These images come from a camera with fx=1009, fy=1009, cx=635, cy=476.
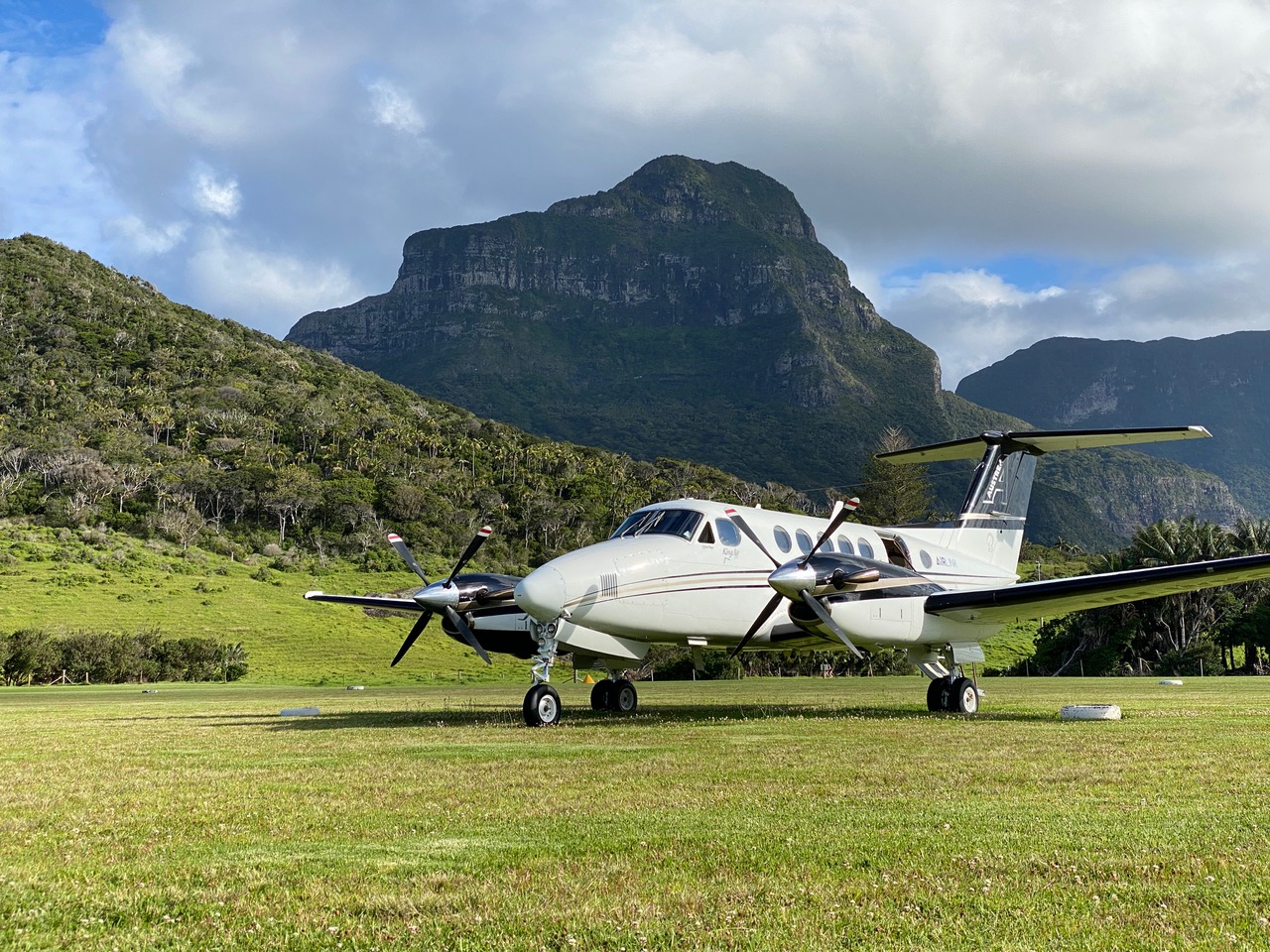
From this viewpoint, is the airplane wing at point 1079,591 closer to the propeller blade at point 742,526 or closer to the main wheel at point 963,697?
the main wheel at point 963,697

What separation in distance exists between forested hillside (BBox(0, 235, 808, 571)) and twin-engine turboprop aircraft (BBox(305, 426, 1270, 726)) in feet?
223

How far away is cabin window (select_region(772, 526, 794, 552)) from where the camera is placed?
20312mm

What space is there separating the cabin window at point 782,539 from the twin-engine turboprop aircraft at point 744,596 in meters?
0.02

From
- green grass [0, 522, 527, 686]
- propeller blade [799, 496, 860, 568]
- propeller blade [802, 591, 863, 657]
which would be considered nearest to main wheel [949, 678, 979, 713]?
propeller blade [802, 591, 863, 657]

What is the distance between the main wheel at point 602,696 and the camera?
21.5 metres

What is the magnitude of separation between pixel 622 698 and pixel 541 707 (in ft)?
14.7

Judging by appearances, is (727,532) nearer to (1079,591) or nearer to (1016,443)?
(1079,591)

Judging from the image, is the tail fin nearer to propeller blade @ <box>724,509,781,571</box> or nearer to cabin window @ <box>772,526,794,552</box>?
cabin window @ <box>772,526,794,552</box>

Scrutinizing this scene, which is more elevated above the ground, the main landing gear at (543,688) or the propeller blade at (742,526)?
the propeller blade at (742,526)

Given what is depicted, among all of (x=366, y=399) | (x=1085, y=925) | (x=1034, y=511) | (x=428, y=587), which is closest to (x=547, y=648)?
(x=428, y=587)

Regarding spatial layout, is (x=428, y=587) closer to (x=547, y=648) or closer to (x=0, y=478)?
(x=547, y=648)

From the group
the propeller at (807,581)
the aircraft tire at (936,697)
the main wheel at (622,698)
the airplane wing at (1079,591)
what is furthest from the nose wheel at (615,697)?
the airplane wing at (1079,591)

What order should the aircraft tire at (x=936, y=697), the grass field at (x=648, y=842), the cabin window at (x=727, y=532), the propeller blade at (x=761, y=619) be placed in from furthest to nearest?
the aircraft tire at (x=936, y=697), the cabin window at (x=727, y=532), the propeller blade at (x=761, y=619), the grass field at (x=648, y=842)

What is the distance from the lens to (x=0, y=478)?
95.6 m
